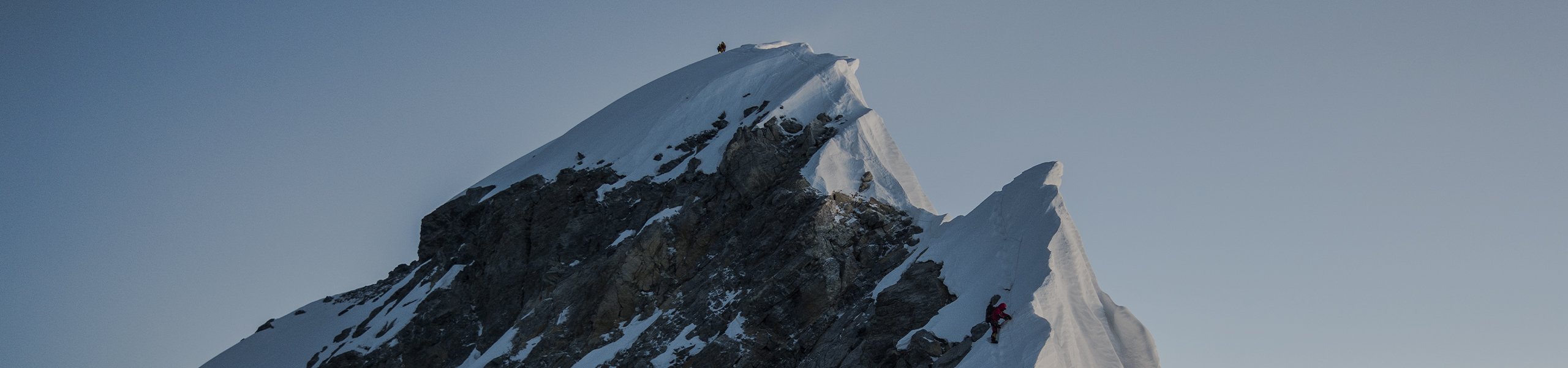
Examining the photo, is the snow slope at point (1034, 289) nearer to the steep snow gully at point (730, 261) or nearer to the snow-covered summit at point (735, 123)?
the steep snow gully at point (730, 261)

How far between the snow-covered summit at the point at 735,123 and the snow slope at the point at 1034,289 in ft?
21.9

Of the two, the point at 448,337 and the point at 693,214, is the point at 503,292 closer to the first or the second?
the point at 448,337

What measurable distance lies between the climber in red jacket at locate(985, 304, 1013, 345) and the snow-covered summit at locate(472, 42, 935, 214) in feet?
45.9

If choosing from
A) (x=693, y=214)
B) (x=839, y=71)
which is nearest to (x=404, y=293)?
(x=693, y=214)

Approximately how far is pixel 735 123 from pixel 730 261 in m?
11.9

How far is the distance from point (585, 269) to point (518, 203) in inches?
412

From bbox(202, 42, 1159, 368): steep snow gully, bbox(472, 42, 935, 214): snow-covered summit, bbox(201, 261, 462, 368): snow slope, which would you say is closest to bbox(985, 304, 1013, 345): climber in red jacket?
bbox(202, 42, 1159, 368): steep snow gully

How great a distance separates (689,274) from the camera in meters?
46.8

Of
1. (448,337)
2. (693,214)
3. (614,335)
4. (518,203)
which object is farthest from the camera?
(518,203)

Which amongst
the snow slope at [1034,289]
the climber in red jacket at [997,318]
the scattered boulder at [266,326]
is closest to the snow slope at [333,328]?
the scattered boulder at [266,326]

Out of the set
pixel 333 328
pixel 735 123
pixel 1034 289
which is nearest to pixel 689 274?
pixel 735 123

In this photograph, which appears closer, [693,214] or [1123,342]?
[1123,342]

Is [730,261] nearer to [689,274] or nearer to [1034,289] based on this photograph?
[689,274]

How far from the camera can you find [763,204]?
4759cm
